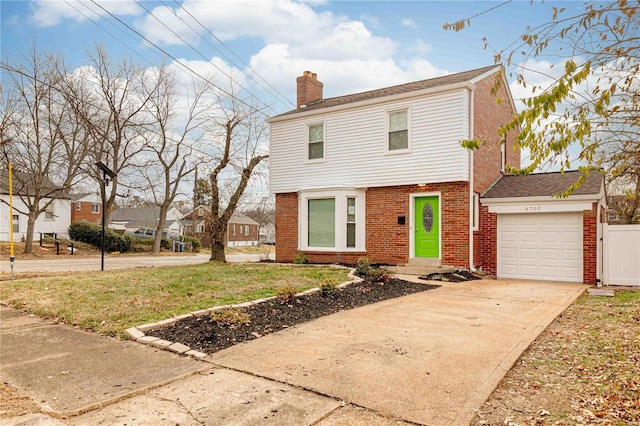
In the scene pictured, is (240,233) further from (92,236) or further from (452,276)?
(452,276)

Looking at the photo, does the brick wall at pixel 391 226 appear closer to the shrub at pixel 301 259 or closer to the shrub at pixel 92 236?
the shrub at pixel 301 259

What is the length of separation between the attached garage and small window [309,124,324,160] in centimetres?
595

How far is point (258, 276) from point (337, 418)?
→ 313 inches

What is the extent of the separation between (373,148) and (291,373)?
1115cm

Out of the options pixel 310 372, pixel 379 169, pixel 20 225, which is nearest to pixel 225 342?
pixel 310 372

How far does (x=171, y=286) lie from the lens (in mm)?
9281

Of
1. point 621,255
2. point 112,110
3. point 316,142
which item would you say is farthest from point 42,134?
point 621,255

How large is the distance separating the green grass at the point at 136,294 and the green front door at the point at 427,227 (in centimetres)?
329

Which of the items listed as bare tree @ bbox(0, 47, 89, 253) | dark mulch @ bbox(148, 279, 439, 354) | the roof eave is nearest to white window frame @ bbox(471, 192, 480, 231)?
the roof eave

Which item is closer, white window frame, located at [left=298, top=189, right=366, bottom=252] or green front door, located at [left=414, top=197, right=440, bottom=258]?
green front door, located at [left=414, top=197, right=440, bottom=258]

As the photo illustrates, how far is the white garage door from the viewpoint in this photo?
12.2 meters

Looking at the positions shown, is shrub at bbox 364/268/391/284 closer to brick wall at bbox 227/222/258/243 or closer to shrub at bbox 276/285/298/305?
shrub at bbox 276/285/298/305

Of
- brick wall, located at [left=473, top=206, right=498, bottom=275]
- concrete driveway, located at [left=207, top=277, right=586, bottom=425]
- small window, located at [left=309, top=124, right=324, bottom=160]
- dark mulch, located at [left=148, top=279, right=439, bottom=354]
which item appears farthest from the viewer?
small window, located at [left=309, top=124, right=324, bottom=160]

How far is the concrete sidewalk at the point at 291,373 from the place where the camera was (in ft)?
11.3
